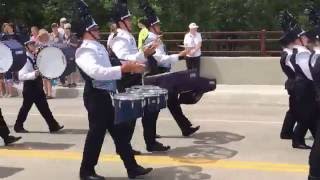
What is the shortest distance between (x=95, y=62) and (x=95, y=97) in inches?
16.0

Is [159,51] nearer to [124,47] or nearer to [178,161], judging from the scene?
[124,47]

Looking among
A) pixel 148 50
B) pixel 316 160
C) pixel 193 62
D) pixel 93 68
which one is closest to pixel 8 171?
pixel 93 68

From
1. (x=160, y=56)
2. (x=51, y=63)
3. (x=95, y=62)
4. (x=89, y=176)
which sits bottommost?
(x=89, y=176)

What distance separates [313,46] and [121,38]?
2.25 meters

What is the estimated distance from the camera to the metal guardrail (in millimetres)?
17938

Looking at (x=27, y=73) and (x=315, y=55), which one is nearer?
(x=315, y=55)

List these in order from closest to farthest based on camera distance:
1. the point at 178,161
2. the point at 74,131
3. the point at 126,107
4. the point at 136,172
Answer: the point at 126,107, the point at 136,172, the point at 178,161, the point at 74,131

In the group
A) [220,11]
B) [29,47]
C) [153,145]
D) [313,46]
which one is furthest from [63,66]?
[220,11]

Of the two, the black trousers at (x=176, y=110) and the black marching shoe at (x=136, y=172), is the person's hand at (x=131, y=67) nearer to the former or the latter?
the black marching shoe at (x=136, y=172)

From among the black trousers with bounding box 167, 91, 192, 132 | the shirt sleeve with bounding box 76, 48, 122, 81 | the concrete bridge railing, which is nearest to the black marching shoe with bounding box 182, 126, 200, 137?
the black trousers with bounding box 167, 91, 192, 132

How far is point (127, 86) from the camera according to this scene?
7949 millimetres

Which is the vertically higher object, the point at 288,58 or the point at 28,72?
the point at 288,58

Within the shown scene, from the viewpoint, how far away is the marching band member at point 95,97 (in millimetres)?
6926

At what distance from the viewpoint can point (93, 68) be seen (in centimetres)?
680
